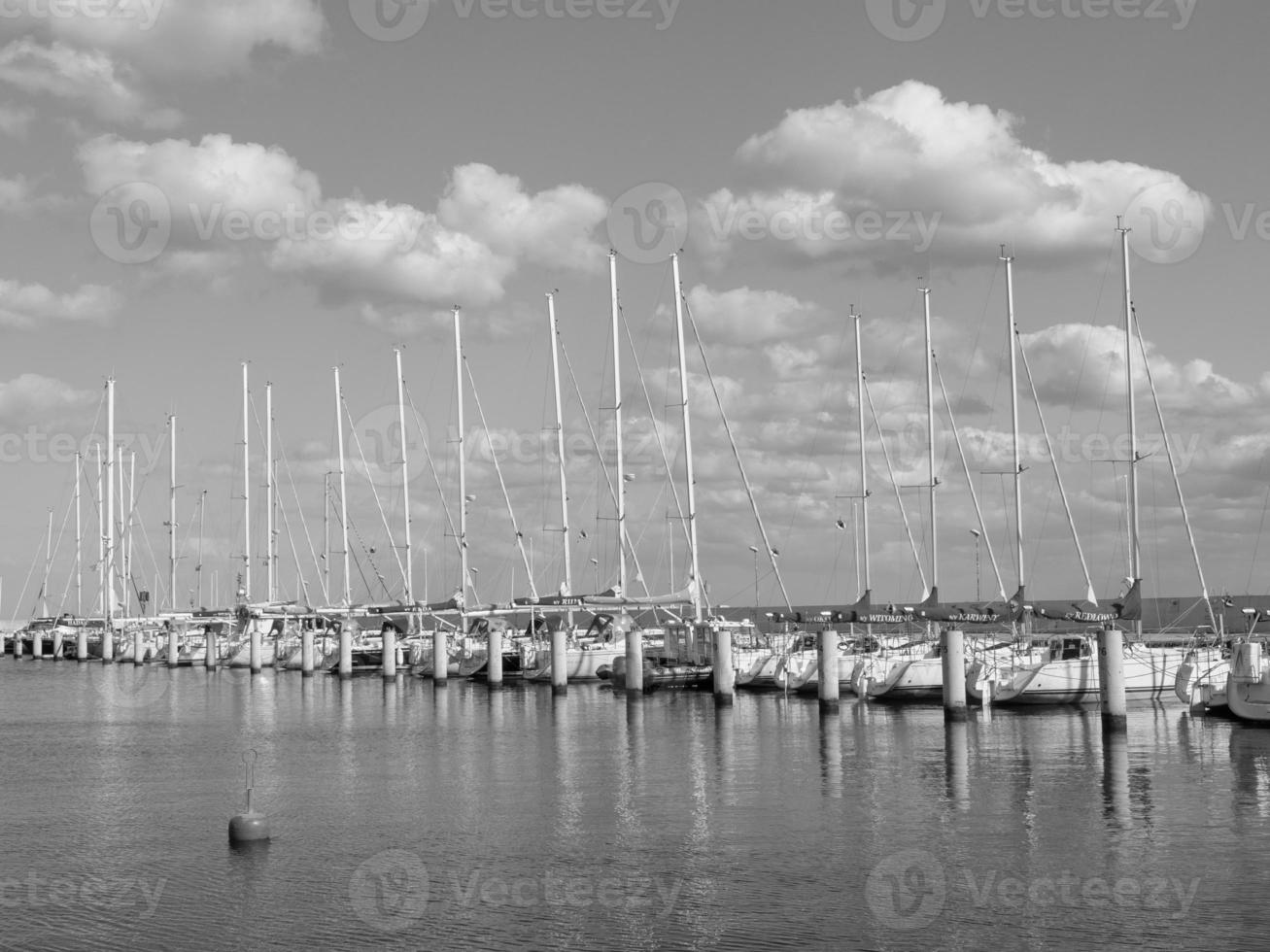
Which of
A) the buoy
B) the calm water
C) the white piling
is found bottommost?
the calm water

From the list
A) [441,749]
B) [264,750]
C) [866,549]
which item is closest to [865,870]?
[441,749]

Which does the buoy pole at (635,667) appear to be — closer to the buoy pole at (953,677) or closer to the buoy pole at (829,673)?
the buoy pole at (829,673)

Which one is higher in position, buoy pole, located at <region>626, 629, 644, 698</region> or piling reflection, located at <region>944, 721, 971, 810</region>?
buoy pole, located at <region>626, 629, 644, 698</region>

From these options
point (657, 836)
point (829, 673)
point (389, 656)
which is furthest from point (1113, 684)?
point (389, 656)

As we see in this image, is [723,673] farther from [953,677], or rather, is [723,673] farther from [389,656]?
[389,656]

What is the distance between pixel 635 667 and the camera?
3054 inches

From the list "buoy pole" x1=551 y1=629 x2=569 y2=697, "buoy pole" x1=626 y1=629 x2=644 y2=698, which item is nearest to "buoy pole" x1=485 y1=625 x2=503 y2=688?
"buoy pole" x1=551 y1=629 x2=569 y2=697

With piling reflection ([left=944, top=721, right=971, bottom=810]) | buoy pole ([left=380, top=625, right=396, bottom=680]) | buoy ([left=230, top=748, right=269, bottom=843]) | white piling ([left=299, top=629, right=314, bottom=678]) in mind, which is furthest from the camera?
white piling ([left=299, top=629, right=314, bottom=678])

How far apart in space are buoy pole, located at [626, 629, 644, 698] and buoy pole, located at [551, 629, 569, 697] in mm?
4224

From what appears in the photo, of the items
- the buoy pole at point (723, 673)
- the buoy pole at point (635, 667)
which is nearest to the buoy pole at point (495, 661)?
the buoy pole at point (635, 667)

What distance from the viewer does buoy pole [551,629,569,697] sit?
80506 millimetres

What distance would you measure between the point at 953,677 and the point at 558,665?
26933 mm

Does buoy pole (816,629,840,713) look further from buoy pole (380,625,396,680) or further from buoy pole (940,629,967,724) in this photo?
buoy pole (380,625,396,680)

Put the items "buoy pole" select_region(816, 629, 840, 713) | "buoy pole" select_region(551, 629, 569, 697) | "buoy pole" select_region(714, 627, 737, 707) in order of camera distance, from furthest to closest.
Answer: "buoy pole" select_region(551, 629, 569, 697) < "buoy pole" select_region(714, 627, 737, 707) < "buoy pole" select_region(816, 629, 840, 713)
